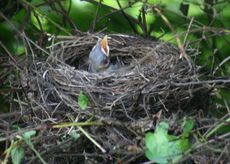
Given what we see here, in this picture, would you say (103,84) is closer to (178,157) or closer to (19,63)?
(19,63)

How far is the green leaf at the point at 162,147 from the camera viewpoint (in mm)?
1585

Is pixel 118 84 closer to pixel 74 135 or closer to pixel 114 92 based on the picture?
pixel 114 92

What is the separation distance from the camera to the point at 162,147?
1604mm

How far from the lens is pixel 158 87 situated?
2090mm

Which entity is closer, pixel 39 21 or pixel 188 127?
pixel 188 127

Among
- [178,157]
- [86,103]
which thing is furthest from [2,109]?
[178,157]

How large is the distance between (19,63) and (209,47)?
0.75 meters

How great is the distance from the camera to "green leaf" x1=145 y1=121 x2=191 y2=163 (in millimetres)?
1585

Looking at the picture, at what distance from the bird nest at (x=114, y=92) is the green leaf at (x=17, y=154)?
9.5 inches

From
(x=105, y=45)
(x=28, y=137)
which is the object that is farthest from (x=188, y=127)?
(x=105, y=45)

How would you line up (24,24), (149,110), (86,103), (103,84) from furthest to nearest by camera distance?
1. (24,24)
2. (103,84)
3. (149,110)
4. (86,103)

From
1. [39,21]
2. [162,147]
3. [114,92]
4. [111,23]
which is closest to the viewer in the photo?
[162,147]

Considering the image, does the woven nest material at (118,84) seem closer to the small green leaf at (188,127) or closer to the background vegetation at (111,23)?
the background vegetation at (111,23)

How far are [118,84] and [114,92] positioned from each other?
0.19 ft
